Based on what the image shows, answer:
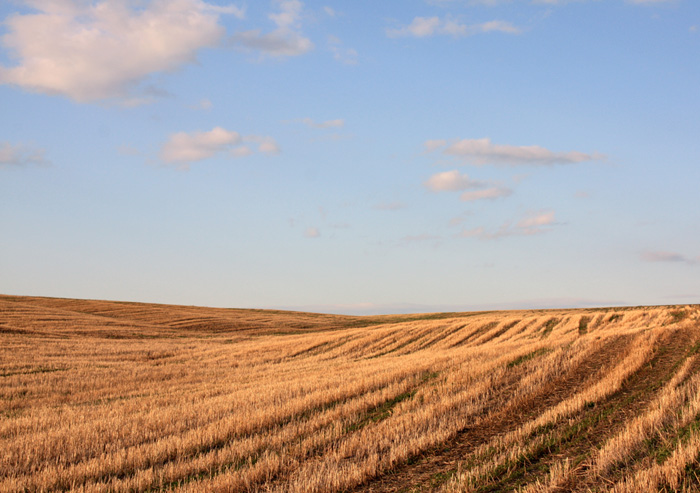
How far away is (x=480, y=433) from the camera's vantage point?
372 inches

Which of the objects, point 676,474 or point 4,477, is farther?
point 4,477

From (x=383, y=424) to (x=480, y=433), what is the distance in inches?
72.7

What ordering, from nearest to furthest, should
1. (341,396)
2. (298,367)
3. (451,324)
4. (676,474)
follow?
(676,474) → (341,396) → (298,367) → (451,324)

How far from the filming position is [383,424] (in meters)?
10.0

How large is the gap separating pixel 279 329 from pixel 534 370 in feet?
133

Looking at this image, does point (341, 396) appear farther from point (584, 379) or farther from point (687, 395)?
point (687, 395)

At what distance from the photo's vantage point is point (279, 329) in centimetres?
5256

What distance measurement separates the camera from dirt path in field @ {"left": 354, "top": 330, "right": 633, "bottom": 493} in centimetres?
725

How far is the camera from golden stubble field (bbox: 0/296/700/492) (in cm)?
723

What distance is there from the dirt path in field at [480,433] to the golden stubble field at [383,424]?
4 centimetres

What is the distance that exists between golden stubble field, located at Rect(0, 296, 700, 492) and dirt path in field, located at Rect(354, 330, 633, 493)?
38 millimetres

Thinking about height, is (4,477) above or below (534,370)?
below

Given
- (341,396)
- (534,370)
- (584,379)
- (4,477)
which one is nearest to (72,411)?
(4,477)

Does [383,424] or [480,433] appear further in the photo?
[383,424]
